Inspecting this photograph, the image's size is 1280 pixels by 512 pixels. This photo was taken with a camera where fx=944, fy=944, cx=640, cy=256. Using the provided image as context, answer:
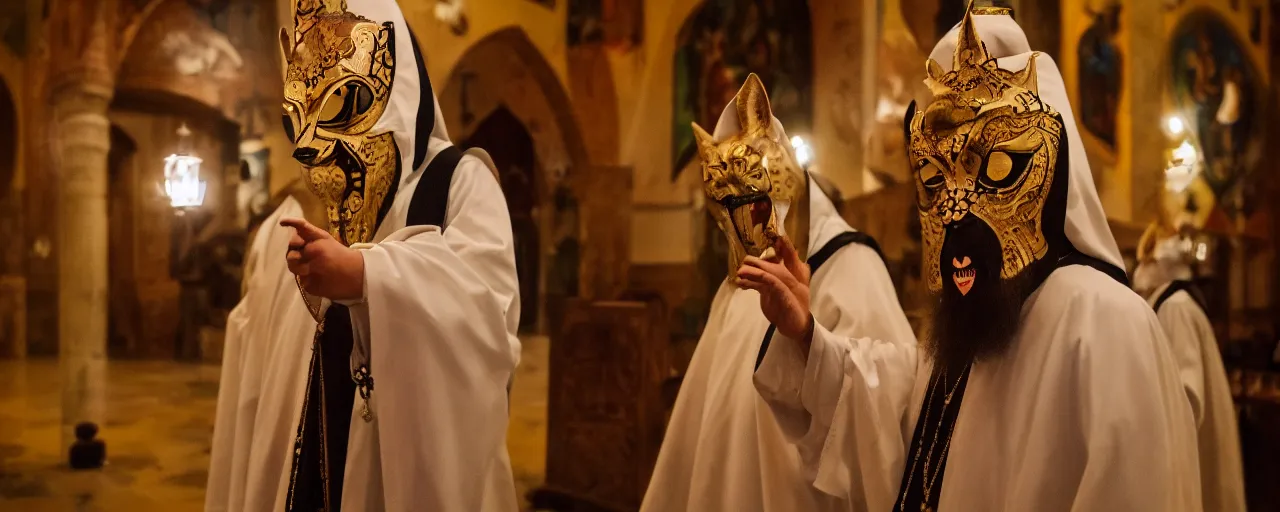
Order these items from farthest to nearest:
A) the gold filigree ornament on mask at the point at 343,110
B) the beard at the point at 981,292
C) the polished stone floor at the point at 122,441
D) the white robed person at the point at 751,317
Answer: the polished stone floor at the point at 122,441, the white robed person at the point at 751,317, the gold filigree ornament on mask at the point at 343,110, the beard at the point at 981,292

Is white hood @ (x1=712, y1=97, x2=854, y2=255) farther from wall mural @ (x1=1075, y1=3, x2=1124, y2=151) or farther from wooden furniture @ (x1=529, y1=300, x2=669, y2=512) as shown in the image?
wooden furniture @ (x1=529, y1=300, x2=669, y2=512)

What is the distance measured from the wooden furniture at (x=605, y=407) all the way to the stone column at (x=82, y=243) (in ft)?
9.45

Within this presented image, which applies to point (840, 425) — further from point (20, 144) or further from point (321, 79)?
point (20, 144)

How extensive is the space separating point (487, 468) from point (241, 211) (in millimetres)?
3902

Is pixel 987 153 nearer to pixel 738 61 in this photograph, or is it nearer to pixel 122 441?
pixel 738 61

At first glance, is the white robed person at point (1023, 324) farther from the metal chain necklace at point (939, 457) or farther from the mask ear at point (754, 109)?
the mask ear at point (754, 109)

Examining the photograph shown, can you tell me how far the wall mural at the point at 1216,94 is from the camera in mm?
4824

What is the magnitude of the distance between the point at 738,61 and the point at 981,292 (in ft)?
14.6

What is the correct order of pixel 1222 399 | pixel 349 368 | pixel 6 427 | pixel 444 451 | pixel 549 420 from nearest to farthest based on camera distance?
pixel 444 451, pixel 349 368, pixel 1222 399, pixel 6 427, pixel 549 420

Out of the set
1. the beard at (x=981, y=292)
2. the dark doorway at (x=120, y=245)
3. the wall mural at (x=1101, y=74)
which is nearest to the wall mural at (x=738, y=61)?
the wall mural at (x=1101, y=74)

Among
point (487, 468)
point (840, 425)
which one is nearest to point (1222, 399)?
point (840, 425)

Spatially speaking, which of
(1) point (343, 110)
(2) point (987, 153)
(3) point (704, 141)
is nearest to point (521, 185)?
(3) point (704, 141)

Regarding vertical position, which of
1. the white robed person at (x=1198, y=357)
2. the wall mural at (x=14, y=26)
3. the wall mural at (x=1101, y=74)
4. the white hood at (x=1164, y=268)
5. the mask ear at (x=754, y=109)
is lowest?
the white robed person at (x=1198, y=357)

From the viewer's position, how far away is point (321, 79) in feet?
9.08
